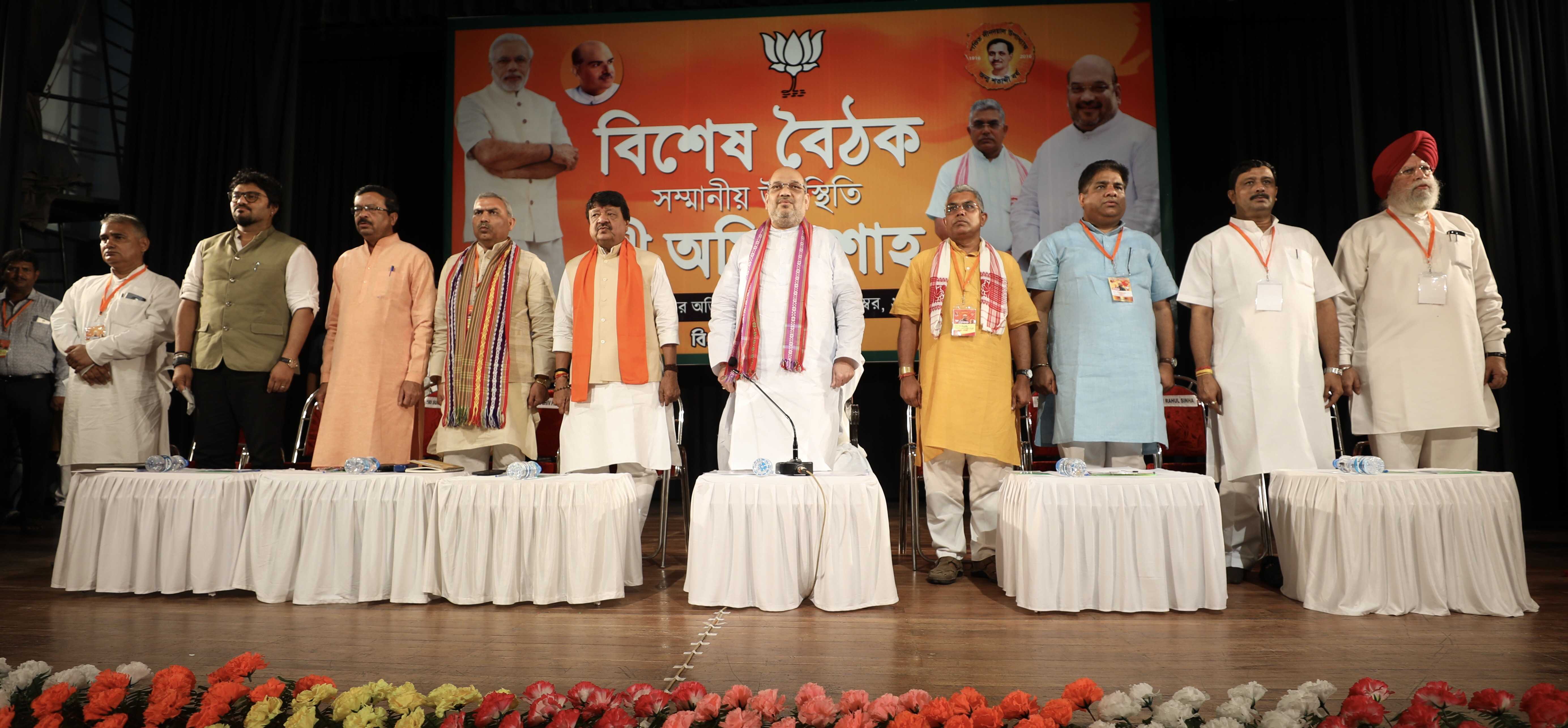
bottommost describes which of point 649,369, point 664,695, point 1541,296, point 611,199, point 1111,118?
point 664,695

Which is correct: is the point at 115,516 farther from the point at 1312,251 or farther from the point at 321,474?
the point at 1312,251

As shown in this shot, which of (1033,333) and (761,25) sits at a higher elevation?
(761,25)

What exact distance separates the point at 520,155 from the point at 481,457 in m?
2.49

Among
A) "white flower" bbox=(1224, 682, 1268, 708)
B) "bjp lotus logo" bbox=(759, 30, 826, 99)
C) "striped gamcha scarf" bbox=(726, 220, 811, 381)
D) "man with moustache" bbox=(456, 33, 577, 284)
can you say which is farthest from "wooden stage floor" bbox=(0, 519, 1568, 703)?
"bjp lotus logo" bbox=(759, 30, 826, 99)

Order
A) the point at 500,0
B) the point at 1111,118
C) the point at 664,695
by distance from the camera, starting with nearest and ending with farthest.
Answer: the point at 664,695 → the point at 1111,118 → the point at 500,0

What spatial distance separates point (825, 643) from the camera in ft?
8.18

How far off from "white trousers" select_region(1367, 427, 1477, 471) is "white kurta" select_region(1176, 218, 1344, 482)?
23 centimetres

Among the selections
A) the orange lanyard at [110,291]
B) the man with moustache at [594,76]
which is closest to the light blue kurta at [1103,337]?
the man with moustache at [594,76]

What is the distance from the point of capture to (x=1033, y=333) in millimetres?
3738

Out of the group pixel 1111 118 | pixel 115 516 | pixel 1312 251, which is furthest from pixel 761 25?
pixel 115 516

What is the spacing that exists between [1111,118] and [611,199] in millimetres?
3180

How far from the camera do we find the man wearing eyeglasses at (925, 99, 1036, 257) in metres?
5.45

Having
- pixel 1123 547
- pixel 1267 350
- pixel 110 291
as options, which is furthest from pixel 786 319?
pixel 110 291

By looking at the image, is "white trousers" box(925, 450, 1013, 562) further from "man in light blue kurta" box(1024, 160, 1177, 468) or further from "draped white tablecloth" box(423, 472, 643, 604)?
"draped white tablecloth" box(423, 472, 643, 604)
